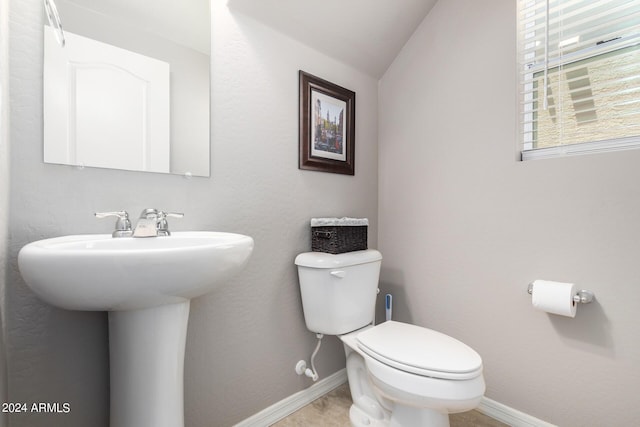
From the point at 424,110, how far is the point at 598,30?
2.47 feet

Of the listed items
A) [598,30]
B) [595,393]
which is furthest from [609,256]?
[598,30]

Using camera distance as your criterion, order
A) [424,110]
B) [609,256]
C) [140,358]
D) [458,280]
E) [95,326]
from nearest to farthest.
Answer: [140,358] < [95,326] < [609,256] < [458,280] < [424,110]

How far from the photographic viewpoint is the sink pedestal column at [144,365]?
864 millimetres

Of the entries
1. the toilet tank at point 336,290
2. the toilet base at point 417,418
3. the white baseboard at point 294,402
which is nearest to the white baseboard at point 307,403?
the white baseboard at point 294,402

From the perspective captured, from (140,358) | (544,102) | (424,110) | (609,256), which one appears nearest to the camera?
(140,358)

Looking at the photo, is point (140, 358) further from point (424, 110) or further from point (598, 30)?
point (598, 30)

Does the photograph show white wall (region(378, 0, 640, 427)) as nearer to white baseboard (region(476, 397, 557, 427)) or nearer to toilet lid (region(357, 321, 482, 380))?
white baseboard (region(476, 397, 557, 427))

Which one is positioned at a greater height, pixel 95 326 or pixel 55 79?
pixel 55 79

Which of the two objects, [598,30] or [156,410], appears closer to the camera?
[156,410]

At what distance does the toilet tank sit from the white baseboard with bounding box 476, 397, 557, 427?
70 centimetres

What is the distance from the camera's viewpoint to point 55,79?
36.9 inches

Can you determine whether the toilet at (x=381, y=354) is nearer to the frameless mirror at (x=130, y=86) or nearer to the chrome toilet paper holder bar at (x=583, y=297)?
the chrome toilet paper holder bar at (x=583, y=297)

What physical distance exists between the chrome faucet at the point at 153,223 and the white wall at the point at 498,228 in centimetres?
131

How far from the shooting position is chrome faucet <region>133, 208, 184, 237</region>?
97cm
